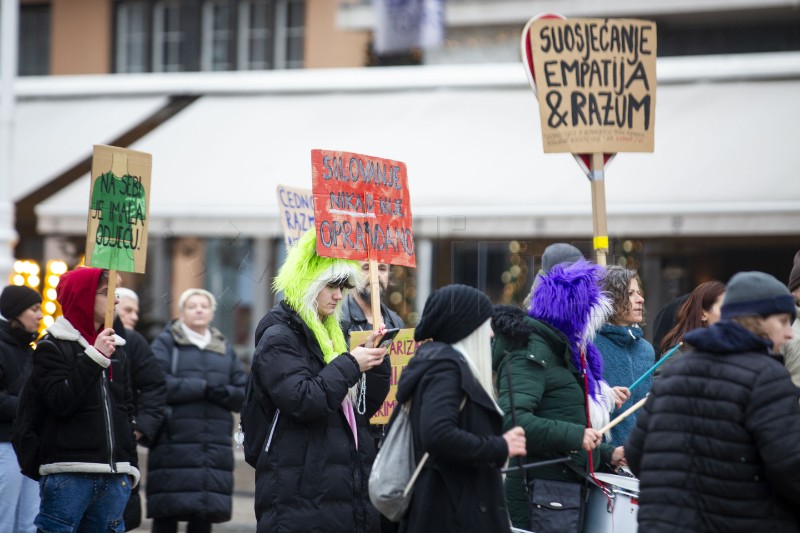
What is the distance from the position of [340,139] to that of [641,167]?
9.44 feet

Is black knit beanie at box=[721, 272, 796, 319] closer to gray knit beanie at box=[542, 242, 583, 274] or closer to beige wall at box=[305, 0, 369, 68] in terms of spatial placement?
gray knit beanie at box=[542, 242, 583, 274]

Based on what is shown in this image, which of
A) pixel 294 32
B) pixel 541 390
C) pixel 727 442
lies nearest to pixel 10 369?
pixel 541 390

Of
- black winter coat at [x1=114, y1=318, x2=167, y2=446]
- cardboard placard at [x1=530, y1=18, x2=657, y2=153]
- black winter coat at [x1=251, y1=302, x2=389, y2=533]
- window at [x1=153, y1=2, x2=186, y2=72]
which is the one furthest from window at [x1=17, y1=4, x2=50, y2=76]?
black winter coat at [x1=251, y1=302, x2=389, y2=533]

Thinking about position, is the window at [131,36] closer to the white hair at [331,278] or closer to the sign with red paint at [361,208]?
the sign with red paint at [361,208]

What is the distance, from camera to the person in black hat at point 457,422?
4.29 metres

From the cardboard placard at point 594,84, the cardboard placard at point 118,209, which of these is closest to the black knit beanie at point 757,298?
the cardboard placard at point 594,84

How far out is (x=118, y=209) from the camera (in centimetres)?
613

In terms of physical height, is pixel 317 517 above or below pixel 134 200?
below

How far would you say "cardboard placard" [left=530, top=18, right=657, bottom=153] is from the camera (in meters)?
6.54

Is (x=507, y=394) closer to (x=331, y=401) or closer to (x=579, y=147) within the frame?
(x=331, y=401)

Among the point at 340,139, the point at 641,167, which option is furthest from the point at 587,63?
the point at 340,139

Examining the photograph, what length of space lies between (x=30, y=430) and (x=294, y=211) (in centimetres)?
213

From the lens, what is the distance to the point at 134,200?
245 inches

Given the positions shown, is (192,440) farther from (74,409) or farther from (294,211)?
(74,409)
